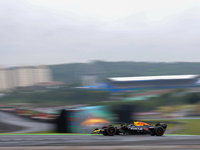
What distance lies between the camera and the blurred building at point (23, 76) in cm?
8181

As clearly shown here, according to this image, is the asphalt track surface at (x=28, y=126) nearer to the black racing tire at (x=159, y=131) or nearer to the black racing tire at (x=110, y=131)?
the black racing tire at (x=110, y=131)

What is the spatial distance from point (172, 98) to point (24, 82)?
2403 inches

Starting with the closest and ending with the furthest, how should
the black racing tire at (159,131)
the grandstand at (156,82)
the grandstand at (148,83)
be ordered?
the black racing tire at (159,131), the grandstand at (148,83), the grandstand at (156,82)

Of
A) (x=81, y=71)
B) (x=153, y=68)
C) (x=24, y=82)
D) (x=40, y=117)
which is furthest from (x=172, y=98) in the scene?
(x=24, y=82)

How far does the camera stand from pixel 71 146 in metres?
7.61

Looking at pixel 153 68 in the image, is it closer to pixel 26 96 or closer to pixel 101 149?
pixel 26 96

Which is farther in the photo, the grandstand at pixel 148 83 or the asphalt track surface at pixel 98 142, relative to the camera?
the grandstand at pixel 148 83

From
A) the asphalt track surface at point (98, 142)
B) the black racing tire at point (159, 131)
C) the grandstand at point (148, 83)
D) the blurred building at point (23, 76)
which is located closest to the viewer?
the asphalt track surface at point (98, 142)

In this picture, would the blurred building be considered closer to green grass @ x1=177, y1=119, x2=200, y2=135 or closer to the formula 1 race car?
green grass @ x1=177, y1=119, x2=200, y2=135

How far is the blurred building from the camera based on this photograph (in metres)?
81.8

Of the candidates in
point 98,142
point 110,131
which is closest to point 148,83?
point 110,131

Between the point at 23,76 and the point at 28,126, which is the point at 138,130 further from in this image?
the point at 23,76

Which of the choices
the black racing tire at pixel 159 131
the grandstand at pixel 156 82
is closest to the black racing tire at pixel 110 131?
the black racing tire at pixel 159 131

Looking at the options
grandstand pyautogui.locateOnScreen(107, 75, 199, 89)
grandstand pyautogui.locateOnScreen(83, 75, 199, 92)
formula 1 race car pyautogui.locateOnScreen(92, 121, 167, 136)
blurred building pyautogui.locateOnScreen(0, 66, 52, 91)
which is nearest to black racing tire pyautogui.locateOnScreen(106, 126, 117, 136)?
formula 1 race car pyautogui.locateOnScreen(92, 121, 167, 136)
